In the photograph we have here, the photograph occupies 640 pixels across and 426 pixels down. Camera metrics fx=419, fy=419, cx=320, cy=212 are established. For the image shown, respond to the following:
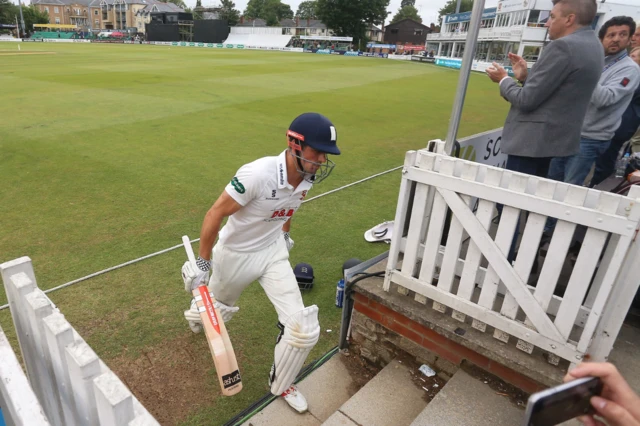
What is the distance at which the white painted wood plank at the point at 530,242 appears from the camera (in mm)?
2371

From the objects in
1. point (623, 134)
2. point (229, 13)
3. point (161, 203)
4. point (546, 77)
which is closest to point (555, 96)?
point (546, 77)

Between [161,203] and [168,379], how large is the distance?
3.42 m

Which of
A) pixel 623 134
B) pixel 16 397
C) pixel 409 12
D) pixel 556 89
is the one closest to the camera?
pixel 16 397

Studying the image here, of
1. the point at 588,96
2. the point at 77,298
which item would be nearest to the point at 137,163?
the point at 77,298

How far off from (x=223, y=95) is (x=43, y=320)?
15.2m

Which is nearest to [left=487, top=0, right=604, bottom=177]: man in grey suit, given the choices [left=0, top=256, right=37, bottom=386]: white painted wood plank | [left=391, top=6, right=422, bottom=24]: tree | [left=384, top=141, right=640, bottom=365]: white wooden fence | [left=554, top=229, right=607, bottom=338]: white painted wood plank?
[left=384, top=141, right=640, bottom=365]: white wooden fence

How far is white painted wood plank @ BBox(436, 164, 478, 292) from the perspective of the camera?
8.59ft

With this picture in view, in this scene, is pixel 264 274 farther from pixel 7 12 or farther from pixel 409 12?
pixel 409 12

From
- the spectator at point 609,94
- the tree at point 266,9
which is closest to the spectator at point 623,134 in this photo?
the spectator at point 609,94

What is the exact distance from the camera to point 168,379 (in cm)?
304

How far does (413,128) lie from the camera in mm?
12055

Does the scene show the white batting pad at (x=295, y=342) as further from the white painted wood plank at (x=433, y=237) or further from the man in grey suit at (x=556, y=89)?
the man in grey suit at (x=556, y=89)

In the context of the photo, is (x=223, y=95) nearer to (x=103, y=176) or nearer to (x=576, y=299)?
(x=103, y=176)

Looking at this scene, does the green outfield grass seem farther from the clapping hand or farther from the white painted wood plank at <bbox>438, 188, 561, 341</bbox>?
the clapping hand
